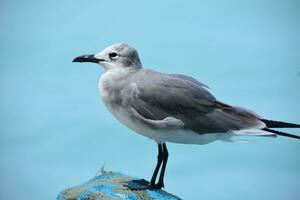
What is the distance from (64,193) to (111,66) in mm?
640

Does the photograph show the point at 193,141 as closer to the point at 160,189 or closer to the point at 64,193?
the point at 160,189

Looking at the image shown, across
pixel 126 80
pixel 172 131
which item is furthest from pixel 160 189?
pixel 126 80

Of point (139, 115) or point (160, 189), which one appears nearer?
point (139, 115)

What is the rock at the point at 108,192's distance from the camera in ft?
10.3

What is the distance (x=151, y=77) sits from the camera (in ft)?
10.7

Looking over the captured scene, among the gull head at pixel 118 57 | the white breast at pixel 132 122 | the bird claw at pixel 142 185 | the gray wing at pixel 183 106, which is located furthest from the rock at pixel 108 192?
the gull head at pixel 118 57

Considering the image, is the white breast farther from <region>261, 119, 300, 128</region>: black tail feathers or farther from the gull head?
<region>261, 119, 300, 128</region>: black tail feathers

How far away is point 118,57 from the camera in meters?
3.27

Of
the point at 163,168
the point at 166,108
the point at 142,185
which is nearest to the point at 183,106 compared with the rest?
the point at 166,108

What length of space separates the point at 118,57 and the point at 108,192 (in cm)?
64

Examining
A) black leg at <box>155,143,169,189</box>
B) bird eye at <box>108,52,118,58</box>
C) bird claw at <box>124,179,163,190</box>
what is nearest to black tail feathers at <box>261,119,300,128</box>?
black leg at <box>155,143,169,189</box>

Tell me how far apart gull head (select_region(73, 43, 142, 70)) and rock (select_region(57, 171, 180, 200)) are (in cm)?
57

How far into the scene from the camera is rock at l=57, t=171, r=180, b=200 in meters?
3.14

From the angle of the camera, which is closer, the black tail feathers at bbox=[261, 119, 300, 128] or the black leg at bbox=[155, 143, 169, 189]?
the black tail feathers at bbox=[261, 119, 300, 128]
